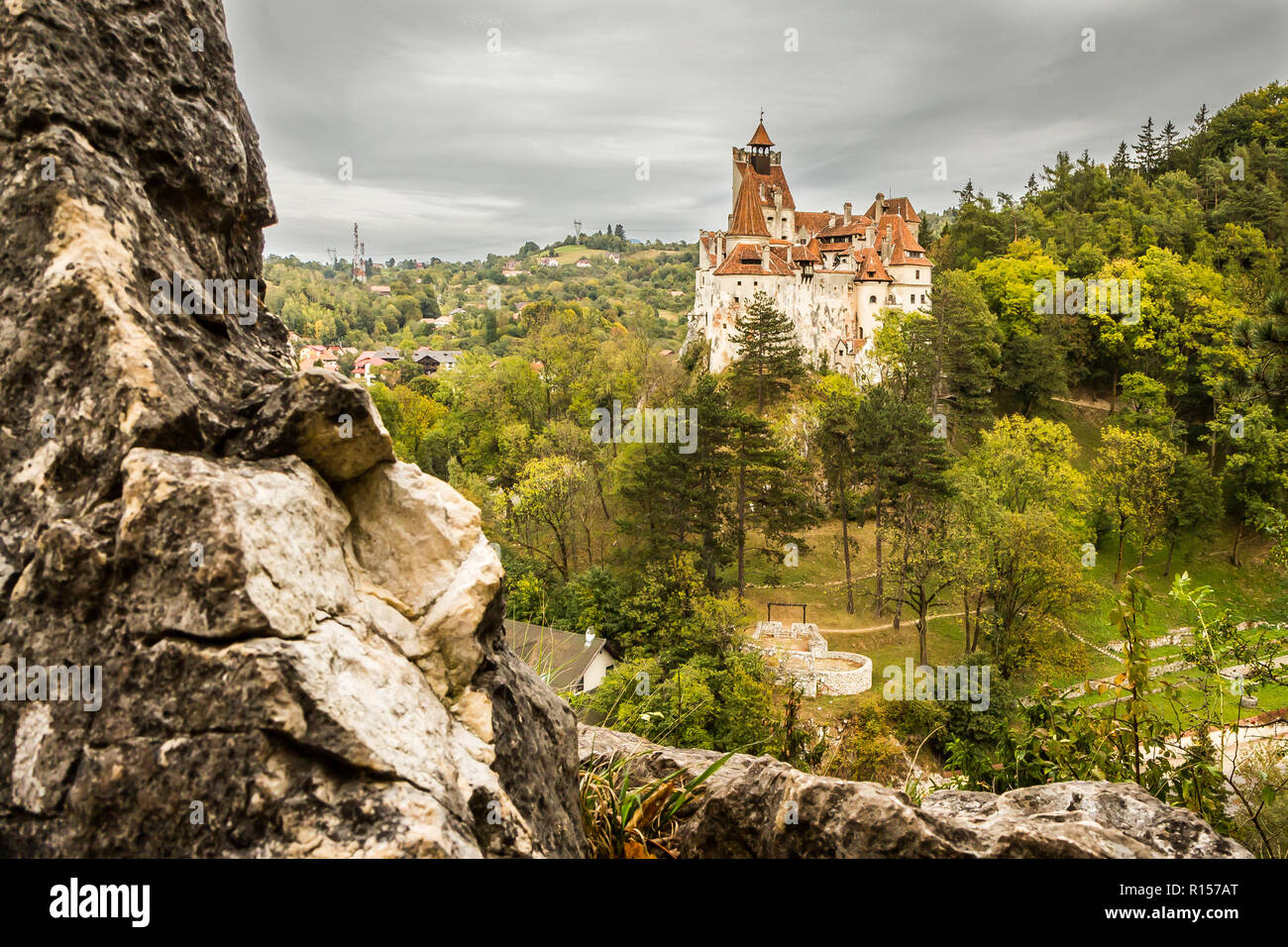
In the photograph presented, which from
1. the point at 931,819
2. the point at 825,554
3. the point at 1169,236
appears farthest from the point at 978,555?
the point at 1169,236

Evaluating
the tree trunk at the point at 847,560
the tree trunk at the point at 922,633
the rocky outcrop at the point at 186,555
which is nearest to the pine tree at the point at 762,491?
the tree trunk at the point at 847,560

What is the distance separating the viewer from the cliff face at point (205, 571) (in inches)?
103

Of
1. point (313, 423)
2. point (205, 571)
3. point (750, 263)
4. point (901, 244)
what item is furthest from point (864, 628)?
point (901, 244)

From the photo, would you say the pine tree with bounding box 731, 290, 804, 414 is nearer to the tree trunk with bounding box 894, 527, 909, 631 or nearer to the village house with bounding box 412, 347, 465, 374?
the tree trunk with bounding box 894, 527, 909, 631

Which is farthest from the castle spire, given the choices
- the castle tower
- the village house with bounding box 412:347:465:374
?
the village house with bounding box 412:347:465:374

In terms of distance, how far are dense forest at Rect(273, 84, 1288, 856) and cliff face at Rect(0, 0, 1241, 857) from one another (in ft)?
9.52

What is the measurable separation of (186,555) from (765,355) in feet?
142

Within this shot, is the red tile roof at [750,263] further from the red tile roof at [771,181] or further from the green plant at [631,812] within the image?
the green plant at [631,812]

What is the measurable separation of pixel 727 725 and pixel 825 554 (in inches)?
647

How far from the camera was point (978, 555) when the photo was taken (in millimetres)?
28953

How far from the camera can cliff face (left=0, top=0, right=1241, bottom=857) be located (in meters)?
2.61

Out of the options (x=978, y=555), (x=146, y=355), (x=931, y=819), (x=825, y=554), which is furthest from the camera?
(x=825, y=554)

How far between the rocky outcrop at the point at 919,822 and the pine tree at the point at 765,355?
1574 inches
